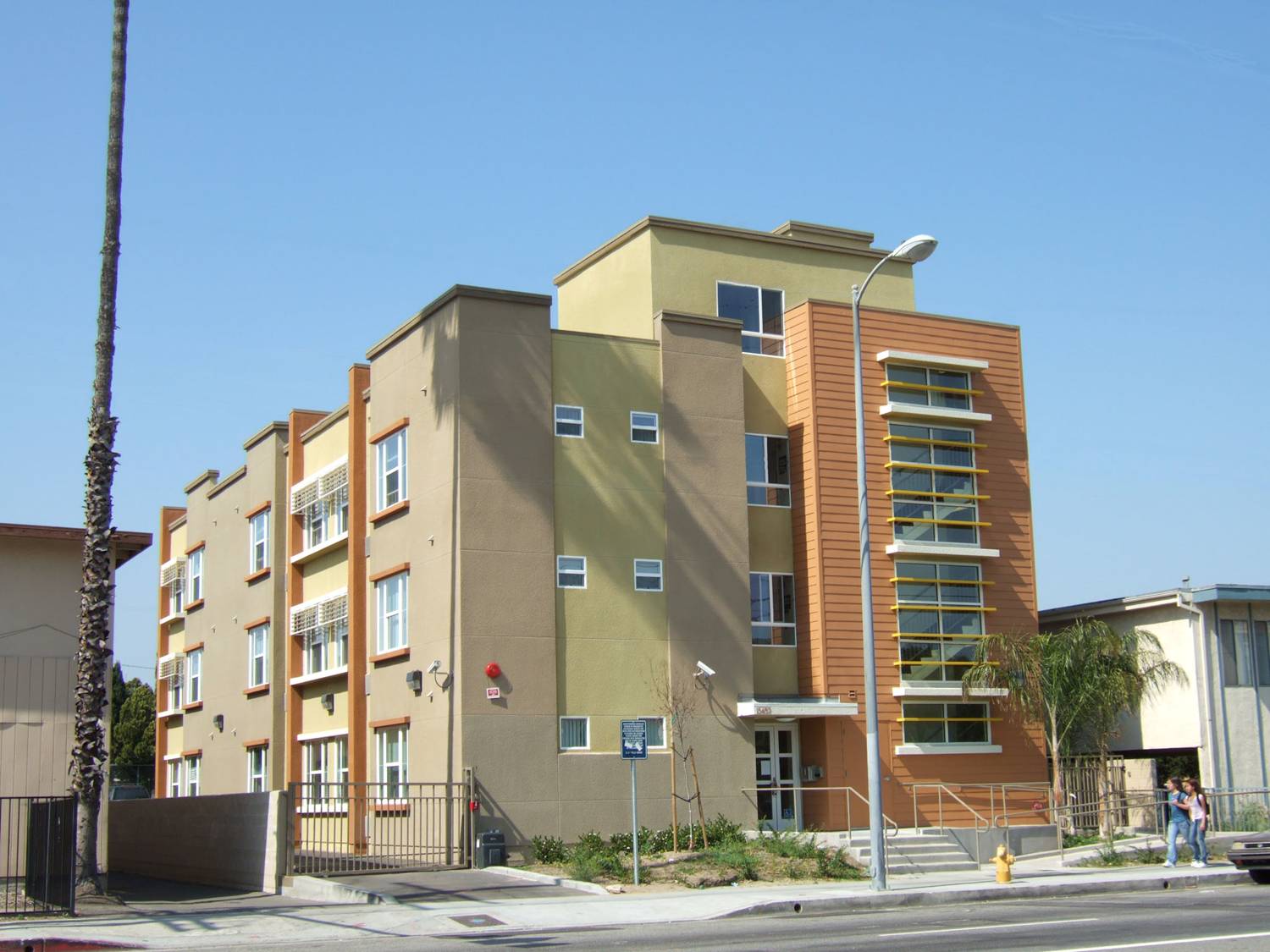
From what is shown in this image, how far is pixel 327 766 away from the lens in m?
35.2

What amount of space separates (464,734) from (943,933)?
1288 centimetres

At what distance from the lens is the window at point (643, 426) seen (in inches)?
1217

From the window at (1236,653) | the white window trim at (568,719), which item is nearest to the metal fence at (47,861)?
the white window trim at (568,719)

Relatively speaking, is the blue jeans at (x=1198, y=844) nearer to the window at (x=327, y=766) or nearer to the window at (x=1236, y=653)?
the window at (x=1236, y=653)

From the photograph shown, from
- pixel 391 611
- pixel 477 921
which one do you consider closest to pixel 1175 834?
pixel 477 921

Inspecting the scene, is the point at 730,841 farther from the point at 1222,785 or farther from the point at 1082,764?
the point at 1222,785

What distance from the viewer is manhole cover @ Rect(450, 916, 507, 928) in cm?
1967

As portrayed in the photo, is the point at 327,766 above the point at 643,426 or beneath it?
beneath

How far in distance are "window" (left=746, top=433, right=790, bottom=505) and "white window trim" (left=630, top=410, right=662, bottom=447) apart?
8.50 ft

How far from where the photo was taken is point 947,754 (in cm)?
3262

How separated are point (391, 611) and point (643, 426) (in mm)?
6731

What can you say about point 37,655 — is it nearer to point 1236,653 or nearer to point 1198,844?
point 1198,844

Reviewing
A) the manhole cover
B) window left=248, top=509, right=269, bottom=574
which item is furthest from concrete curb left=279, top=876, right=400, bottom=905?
window left=248, top=509, right=269, bottom=574

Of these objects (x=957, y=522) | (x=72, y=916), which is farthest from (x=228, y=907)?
(x=957, y=522)
